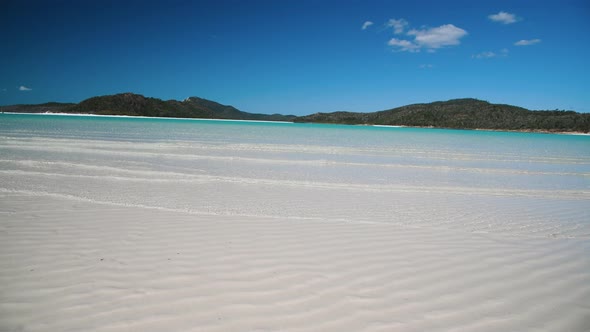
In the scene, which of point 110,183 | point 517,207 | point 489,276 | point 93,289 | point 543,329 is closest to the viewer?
point 543,329

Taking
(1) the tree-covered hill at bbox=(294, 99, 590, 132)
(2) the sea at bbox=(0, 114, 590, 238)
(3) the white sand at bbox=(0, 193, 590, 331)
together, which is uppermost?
(1) the tree-covered hill at bbox=(294, 99, 590, 132)

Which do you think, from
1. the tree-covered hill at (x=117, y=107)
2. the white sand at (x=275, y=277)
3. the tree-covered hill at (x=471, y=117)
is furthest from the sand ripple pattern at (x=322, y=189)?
the tree-covered hill at (x=117, y=107)

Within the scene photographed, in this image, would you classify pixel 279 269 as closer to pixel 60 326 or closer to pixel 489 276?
pixel 60 326

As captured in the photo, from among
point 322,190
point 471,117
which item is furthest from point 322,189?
point 471,117

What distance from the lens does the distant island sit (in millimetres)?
104188

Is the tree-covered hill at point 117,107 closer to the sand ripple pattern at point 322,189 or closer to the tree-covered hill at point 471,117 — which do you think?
the tree-covered hill at point 471,117

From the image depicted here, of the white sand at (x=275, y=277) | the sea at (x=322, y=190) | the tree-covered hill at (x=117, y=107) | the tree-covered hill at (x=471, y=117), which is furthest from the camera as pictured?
the tree-covered hill at (x=117, y=107)

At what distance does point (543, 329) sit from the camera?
124 inches

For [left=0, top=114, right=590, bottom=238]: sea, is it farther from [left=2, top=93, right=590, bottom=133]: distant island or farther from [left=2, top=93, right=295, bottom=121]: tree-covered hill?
[left=2, top=93, right=295, bottom=121]: tree-covered hill


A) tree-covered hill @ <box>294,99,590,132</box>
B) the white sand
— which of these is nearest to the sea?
the white sand

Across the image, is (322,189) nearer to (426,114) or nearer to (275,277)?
(275,277)

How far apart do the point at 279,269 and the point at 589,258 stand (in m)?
4.83

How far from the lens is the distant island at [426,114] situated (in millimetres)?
104188

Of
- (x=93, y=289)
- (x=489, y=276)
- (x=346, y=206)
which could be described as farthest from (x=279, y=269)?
(x=346, y=206)
